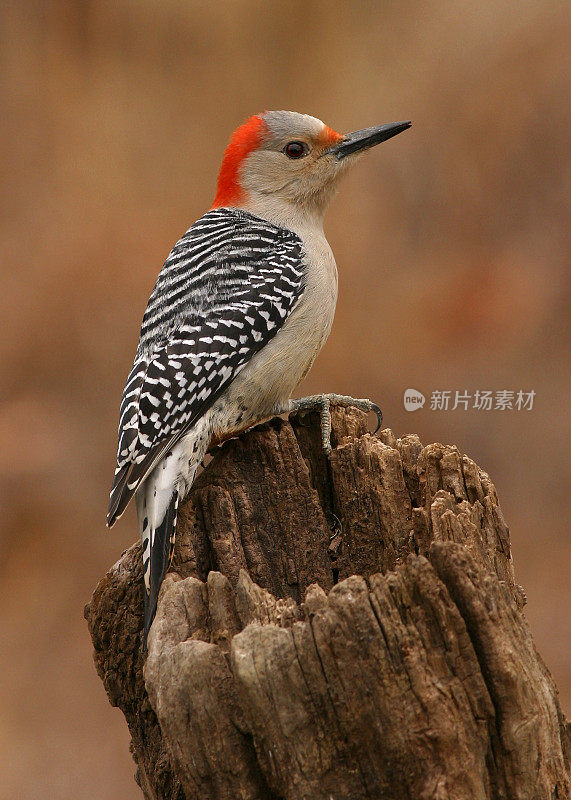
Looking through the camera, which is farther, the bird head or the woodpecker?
the bird head

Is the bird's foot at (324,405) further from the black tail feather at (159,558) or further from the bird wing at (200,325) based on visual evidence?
the black tail feather at (159,558)

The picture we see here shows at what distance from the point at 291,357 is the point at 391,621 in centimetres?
188

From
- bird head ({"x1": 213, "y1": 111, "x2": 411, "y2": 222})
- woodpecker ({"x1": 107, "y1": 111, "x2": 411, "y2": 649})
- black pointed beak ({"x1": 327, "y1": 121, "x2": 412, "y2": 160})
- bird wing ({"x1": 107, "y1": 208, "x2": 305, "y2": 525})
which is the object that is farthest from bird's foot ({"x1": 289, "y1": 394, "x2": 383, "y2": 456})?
black pointed beak ({"x1": 327, "y1": 121, "x2": 412, "y2": 160})

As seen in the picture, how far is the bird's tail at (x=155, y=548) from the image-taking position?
299 centimetres

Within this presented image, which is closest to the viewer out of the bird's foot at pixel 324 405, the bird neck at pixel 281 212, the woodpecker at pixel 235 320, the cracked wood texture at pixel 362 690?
the cracked wood texture at pixel 362 690

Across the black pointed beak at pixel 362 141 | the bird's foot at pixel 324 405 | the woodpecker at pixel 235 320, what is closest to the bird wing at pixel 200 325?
the woodpecker at pixel 235 320

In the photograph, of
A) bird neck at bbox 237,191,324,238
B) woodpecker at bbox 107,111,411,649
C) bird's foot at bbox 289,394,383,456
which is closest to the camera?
woodpecker at bbox 107,111,411,649

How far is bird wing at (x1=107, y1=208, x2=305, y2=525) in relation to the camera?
11.6 feet

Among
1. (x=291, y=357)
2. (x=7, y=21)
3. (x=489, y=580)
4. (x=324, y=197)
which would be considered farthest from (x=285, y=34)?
(x=489, y=580)

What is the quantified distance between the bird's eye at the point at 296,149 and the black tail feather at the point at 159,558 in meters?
2.15

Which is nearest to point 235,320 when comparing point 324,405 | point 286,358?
point 286,358

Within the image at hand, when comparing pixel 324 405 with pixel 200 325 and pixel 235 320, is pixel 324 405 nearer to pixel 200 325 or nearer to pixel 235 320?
pixel 235 320

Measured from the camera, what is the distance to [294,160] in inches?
178

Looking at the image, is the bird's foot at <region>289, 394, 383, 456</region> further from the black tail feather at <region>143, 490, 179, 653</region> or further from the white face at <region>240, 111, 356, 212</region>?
the white face at <region>240, 111, 356, 212</region>
